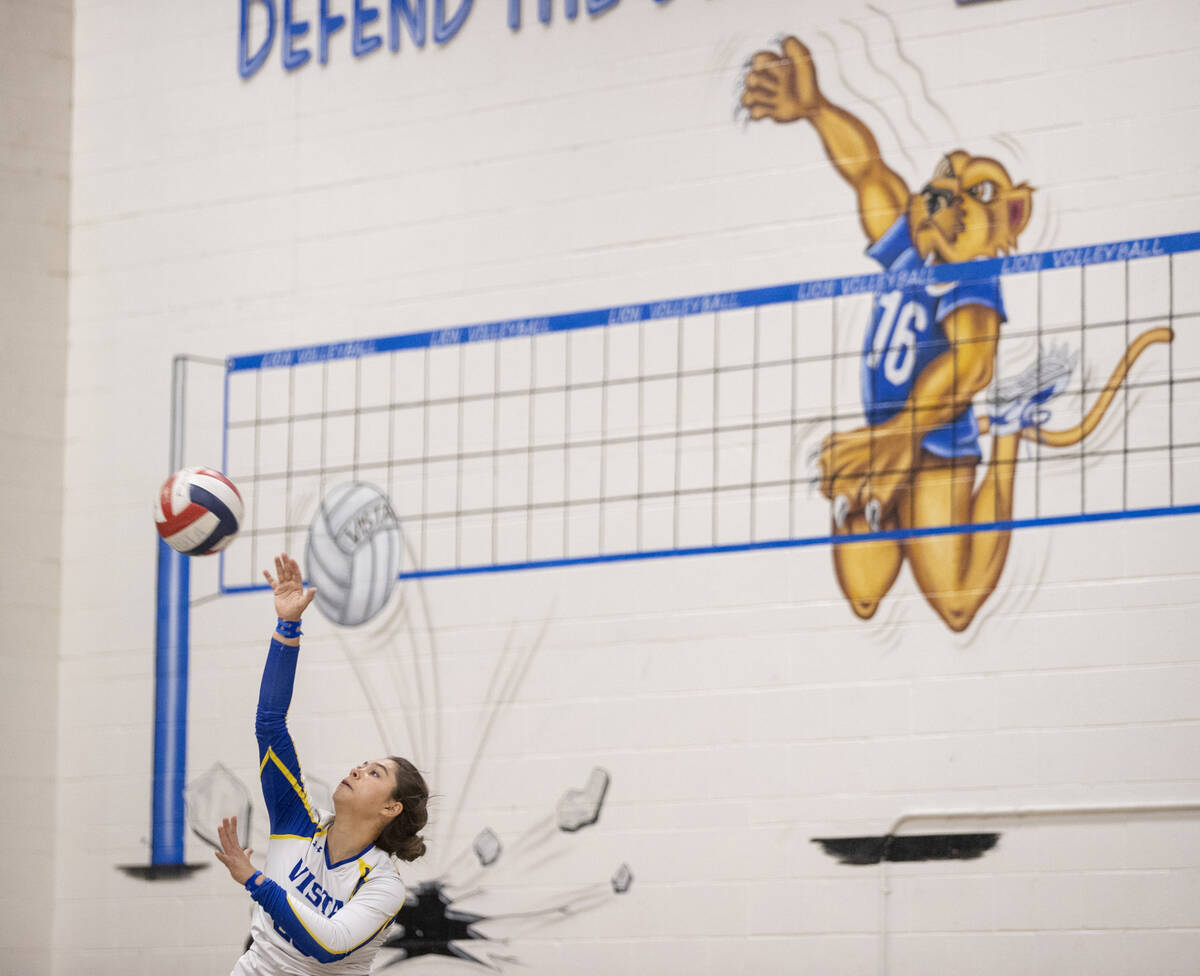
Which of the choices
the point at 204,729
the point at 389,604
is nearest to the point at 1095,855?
the point at 389,604

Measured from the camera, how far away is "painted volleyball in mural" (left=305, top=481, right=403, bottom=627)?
6.43 m

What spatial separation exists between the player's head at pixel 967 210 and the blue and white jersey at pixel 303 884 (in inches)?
106

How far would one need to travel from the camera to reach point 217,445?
269 inches

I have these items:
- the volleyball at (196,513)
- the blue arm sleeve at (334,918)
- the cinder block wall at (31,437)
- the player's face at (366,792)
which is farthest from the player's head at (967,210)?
the cinder block wall at (31,437)

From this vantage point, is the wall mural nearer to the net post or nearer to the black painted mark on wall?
the black painted mark on wall

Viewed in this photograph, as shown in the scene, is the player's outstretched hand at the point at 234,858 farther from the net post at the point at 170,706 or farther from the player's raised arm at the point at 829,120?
the player's raised arm at the point at 829,120

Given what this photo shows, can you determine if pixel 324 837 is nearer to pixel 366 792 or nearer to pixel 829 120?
pixel 366 792

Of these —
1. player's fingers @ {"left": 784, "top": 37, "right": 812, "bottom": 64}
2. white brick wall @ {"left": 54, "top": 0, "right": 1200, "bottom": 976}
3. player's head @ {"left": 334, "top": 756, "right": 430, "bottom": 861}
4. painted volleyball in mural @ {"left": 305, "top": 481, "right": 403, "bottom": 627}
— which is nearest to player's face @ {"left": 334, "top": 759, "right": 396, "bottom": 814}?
player's head @ {"left": 334, "top": 756, "right": 430, "bottom": 861}

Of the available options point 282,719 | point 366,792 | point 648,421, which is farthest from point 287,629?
point 648,421

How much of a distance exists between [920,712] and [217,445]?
2.97m

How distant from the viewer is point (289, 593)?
14.0 feet

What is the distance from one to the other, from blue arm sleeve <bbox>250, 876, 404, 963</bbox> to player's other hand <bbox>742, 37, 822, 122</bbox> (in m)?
3.12

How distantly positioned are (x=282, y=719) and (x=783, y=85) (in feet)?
9.88

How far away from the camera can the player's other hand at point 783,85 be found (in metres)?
6.02
